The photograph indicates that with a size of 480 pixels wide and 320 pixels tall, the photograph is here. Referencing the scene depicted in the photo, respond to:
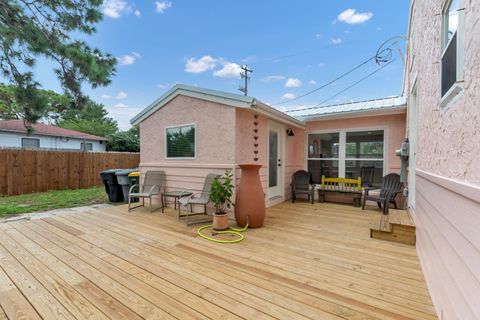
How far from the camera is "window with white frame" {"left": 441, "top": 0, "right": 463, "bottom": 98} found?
4.54 feet

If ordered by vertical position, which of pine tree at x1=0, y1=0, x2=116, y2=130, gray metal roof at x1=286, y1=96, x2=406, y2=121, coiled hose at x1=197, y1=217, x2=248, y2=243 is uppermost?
pine tree at x1=0, y1=0, x2=116, y2=130

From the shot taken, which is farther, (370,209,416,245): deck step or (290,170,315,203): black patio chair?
(290,170,315,203): black patio chair

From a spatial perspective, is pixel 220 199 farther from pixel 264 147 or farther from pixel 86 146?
pixel 86 146

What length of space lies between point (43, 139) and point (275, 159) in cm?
1504

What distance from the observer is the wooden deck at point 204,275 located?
1.89m

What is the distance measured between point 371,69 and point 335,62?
188cm

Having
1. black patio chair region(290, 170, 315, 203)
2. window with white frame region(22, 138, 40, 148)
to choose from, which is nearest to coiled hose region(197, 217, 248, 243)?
black patio chair region(290, 170, 315, 203)

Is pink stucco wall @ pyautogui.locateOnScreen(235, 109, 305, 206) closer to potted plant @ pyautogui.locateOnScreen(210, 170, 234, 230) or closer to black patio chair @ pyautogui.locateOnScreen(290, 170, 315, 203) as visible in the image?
black patio chair @ pyautogui.locateOnScreen(290, 170, 315, 203)

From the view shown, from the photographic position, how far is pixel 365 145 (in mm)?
6273

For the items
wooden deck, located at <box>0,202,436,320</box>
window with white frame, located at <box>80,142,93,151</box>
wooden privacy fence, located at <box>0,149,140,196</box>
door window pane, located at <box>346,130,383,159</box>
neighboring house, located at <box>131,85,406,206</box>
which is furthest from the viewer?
window with white frame, located at <box>80,142,93,151</box>

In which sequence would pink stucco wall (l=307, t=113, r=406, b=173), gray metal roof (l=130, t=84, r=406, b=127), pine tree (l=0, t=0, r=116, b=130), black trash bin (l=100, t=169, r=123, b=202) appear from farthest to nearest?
black trash bin (l=100, t=169, r=123, b=202) < pink stucco wall (l=307, t=113, r=406, b=173) < pine tree (l=0, t=0, r=116, b=130) < gray metal roof (l=130, t=84, r=406, b=127)

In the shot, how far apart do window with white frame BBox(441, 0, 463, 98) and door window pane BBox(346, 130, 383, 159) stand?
15.3ft

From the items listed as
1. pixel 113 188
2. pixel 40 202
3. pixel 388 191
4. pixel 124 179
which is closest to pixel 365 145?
pixel 388 191

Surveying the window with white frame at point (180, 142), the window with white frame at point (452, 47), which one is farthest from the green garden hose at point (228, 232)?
the window with white frame at point (452, 47)
